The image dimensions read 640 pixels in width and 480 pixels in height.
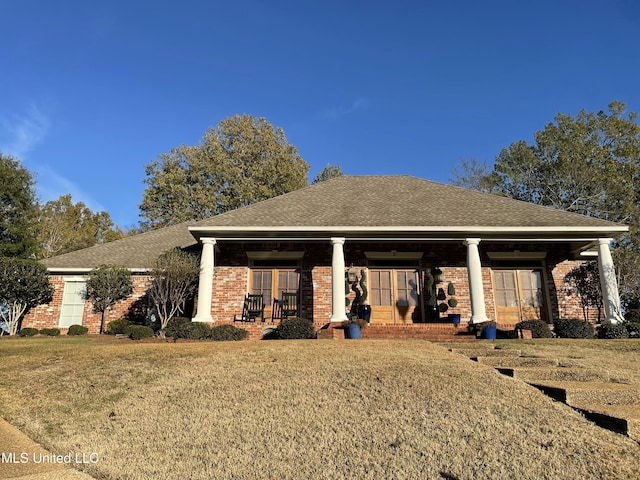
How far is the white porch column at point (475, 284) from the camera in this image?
12491mm

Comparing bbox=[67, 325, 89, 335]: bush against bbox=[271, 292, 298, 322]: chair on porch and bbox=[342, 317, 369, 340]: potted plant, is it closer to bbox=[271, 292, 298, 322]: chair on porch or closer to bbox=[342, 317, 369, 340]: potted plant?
bbox=[271, 292, 298, 322]: chair on porch

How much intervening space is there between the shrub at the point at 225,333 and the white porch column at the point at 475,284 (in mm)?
6673

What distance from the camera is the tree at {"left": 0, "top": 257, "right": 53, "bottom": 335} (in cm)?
1399

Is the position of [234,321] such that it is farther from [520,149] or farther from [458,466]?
[520,149]

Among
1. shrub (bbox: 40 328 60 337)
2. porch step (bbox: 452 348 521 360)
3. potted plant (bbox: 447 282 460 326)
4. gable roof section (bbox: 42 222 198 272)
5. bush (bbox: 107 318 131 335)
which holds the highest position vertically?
gable roof section (bbox: 42 222 198 272)

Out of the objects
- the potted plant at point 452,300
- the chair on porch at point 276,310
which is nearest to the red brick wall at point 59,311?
the chair on porch at point 276,310

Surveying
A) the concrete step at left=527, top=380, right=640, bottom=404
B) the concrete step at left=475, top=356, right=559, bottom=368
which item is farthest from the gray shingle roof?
the concrete step at left=527, top=380, right=640, bottom=404

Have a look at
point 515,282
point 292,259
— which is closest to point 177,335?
point 292,259

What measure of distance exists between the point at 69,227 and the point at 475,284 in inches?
1268

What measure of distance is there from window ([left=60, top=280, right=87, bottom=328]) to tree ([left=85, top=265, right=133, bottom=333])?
0.50m

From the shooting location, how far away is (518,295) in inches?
567

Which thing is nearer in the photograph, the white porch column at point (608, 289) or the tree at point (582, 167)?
the white porch column at point (608, 289)

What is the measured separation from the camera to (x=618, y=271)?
48.7 feet

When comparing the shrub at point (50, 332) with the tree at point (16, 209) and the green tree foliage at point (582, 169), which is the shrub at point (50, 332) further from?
the green tree foliage at point (582, 169)
